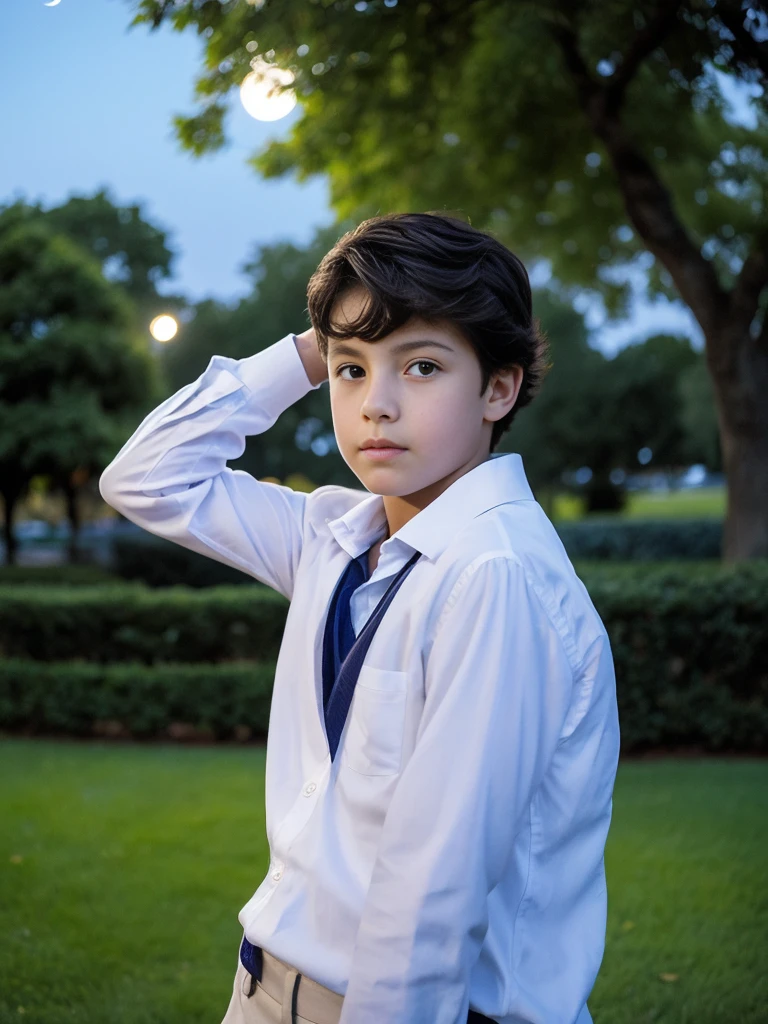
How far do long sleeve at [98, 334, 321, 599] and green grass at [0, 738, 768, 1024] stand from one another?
217 centimetres

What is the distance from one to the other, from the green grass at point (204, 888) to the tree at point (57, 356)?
10.9 m

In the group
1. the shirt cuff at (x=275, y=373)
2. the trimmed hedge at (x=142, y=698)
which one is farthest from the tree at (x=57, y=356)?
the shirt cuff at (x=275, y=373)

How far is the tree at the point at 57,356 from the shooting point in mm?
16656

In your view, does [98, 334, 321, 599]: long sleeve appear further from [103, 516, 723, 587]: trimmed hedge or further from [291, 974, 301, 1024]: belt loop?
[103, 516, 723, 587]: trimmed hedge

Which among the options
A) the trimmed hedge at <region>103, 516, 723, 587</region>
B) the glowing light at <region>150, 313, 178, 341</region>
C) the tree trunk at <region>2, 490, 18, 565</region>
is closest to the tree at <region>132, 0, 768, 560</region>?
the glowing light at <region>150, 313, 178, 341</region>

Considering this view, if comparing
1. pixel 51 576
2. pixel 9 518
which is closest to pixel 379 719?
pixel 51 576

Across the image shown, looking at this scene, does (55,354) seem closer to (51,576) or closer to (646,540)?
(51,576)

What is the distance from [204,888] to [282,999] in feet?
10.4

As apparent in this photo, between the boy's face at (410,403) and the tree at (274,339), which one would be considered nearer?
the boy's face at (410,403)

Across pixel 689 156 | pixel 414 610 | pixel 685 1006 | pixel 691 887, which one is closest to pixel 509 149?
pixel 689 156

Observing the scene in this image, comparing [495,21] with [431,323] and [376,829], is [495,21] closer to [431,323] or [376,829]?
[431,323]

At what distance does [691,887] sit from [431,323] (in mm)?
3744

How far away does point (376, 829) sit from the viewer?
144cm

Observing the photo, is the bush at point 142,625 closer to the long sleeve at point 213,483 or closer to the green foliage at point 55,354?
the long sleeve at point 213,483
